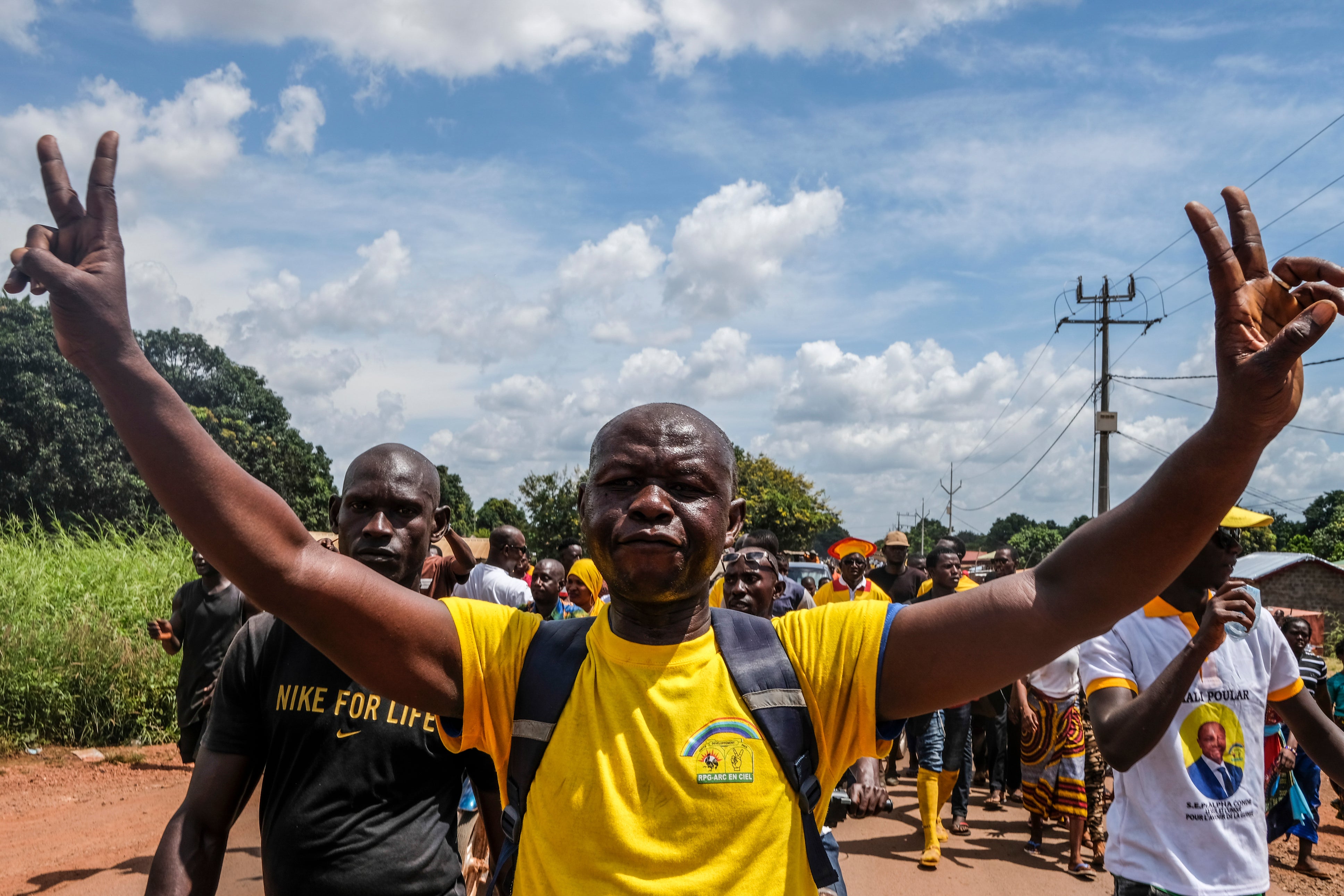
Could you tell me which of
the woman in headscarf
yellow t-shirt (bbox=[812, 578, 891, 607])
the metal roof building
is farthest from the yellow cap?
the metal roof building

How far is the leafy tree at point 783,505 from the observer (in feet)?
135

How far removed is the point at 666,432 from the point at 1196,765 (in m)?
2.27

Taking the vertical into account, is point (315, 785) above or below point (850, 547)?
below

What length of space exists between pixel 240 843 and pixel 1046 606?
6697mm

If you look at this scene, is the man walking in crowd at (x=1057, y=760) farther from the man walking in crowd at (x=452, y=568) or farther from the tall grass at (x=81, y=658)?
the tall grass at (x=81, y=658)

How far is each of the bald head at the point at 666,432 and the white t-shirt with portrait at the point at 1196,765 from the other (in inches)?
74.6

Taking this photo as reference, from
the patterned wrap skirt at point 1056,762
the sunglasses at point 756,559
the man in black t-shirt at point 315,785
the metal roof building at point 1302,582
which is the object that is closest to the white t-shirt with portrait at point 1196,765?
the man in black t-shirt at point 315,785

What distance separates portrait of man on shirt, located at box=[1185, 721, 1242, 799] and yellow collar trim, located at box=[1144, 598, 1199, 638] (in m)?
0.31

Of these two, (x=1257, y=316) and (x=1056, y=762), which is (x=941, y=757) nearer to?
(x=1056, y=762)

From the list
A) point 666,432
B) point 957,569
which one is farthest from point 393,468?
point 957,569

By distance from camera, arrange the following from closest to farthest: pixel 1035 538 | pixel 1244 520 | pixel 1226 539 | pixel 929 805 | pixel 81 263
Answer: pixel 81 263
pixel 1226 539
pixel 1244 520
pixel 929 805
pixel 1035 538

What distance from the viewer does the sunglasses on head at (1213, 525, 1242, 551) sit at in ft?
10.8

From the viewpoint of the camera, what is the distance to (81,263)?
1537 mm

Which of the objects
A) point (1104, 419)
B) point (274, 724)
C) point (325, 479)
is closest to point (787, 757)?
point (274, 724)
